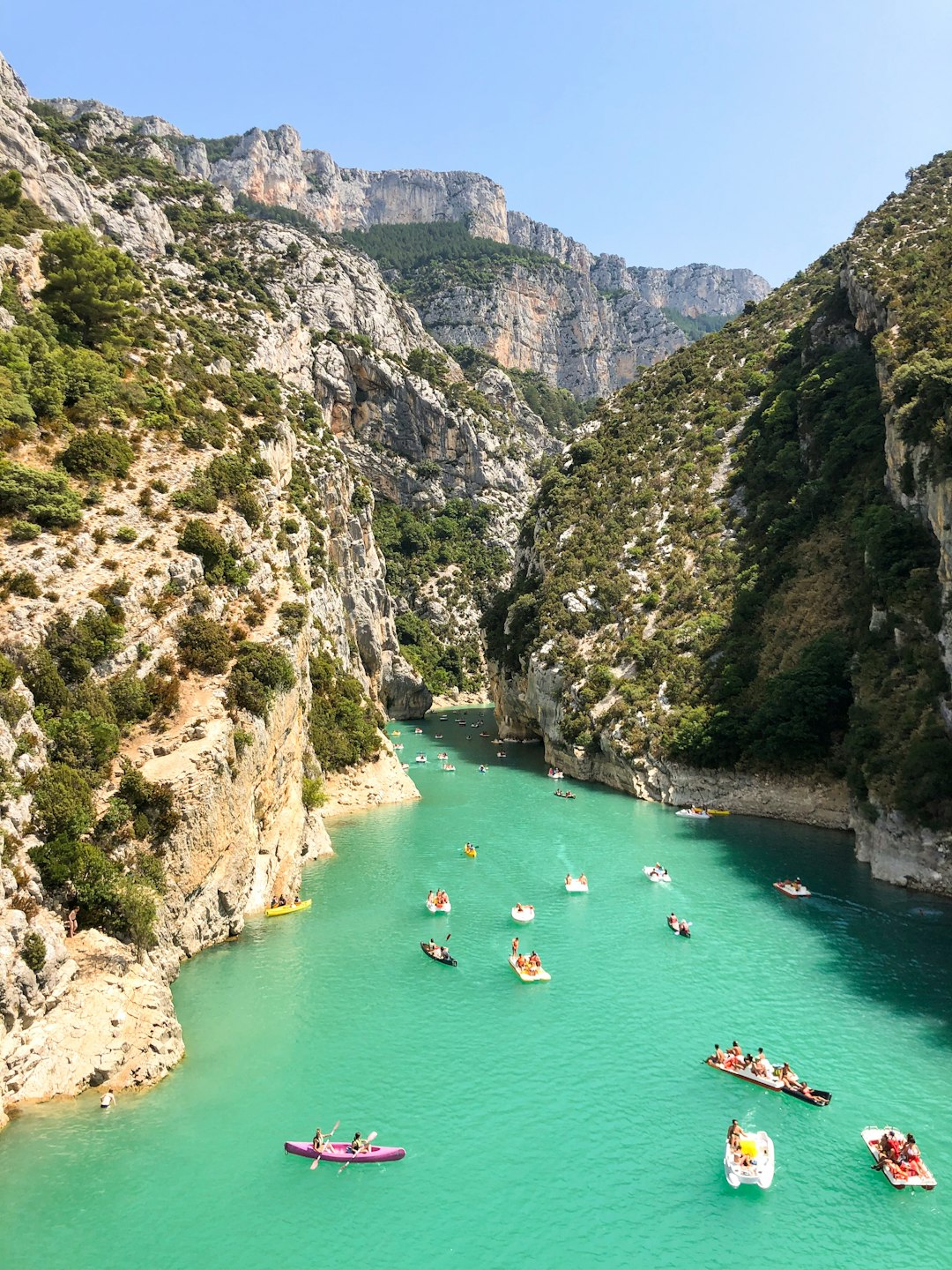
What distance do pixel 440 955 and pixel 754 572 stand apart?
42219mm

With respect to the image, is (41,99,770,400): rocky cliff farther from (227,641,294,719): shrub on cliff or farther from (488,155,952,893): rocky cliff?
(227,641,294,719): shrub on cliff

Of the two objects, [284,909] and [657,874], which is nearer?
[284,909]

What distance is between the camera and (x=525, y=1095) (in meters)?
21.1

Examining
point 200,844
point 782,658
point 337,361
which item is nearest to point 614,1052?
point 200,844

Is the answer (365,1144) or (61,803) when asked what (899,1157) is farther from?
(61,803)

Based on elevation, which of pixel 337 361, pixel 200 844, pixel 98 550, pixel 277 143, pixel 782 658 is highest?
pixel 277 143

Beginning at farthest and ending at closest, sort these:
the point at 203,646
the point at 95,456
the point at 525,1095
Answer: the point at 95,456, the point at 203,646, the point at 525,1095

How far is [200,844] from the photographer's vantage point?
2766 cm

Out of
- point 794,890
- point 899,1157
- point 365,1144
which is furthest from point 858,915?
point 365,1144

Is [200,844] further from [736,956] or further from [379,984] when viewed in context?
[736,956]

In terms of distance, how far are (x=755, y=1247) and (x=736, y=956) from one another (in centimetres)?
1458

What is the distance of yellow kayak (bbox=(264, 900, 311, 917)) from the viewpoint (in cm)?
3344

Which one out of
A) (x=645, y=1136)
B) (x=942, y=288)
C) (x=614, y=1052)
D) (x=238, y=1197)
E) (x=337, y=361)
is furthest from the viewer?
(x=337, y=361)

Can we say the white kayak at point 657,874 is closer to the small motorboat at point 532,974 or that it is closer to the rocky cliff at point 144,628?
the small motorboat at point 532,974
